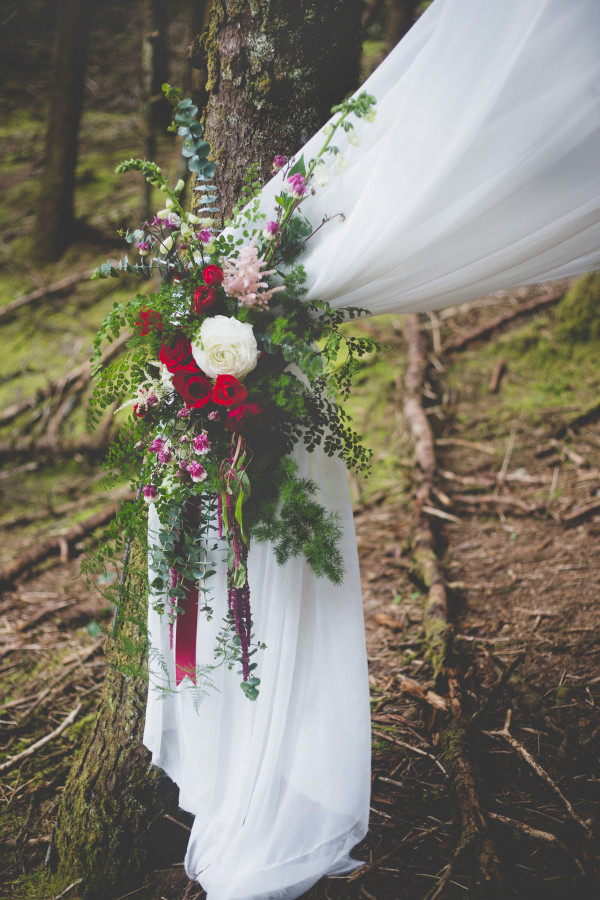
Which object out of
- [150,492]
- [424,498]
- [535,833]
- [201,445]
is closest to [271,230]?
[201,445]

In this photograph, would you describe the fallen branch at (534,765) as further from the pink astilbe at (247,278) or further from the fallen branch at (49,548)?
the fallen branch at (49,548)

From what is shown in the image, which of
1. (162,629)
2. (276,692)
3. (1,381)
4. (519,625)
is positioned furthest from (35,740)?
(1,381)

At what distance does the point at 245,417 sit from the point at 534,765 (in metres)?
1.66

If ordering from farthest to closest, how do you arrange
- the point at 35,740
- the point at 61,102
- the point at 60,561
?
the point at 61,102, the point at 60,561, the point at 35,740

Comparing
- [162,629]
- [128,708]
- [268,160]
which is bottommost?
[128,708]

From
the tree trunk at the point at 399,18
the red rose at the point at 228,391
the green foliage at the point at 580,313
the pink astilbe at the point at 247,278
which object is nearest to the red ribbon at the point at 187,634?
the red rose at the point at 228,391

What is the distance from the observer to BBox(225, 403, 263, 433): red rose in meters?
1.68

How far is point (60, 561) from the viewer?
4.26 metres

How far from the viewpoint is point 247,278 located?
1.71 m

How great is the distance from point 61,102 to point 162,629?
6445mm

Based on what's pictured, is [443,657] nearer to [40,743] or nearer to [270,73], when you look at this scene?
[40,743]

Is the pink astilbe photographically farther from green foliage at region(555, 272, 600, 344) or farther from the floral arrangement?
green foliage at region(555, 272, 600, 344)

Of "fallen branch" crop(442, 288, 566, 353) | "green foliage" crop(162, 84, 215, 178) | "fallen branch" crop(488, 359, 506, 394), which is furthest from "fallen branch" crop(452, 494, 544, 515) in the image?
"green foliage" crop(162, 84, 215, 178)

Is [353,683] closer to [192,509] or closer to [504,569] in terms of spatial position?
[192,509]
